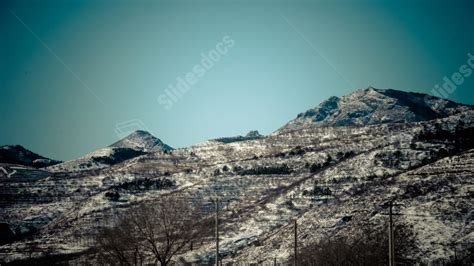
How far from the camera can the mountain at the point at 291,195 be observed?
70312 mm

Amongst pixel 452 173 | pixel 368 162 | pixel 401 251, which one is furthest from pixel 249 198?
pixel 401 251

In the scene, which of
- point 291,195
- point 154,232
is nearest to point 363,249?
point 154,232

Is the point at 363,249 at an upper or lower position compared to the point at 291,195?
lower

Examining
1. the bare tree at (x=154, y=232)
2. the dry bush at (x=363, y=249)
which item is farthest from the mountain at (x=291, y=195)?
the bare tree at (x=154, y=232)

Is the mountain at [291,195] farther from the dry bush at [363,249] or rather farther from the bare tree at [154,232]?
the bare tree at [154,232]

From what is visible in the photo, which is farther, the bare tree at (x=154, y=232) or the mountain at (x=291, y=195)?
the mountain at (x=291, y=195)

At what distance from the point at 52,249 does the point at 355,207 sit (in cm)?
7126

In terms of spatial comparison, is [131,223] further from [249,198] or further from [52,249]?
[249,198]

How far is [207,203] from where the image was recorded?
406 feet

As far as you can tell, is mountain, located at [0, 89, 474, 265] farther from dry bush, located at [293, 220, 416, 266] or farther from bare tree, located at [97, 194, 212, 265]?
bare tree, located at [97, 194, 212, 265]

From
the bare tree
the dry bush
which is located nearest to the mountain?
the dry bush

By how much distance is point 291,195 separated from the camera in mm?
112625

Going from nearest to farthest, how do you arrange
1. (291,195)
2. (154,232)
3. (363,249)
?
1. (154,232)
2. (363,249)
3. (291,195)

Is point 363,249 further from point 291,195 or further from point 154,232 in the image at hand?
point 291,195
